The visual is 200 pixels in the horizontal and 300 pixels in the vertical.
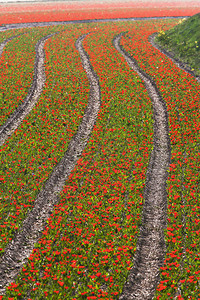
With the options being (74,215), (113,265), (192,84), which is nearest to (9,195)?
(74,215)

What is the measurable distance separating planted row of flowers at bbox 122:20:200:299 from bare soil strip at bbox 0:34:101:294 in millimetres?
4989

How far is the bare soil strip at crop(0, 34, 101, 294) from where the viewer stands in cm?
898

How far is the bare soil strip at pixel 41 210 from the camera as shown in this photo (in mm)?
8977

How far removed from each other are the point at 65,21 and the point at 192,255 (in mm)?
55457

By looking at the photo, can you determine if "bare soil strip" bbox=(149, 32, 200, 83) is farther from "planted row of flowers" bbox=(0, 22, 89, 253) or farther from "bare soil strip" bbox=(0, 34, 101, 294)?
"bare soil strip" bbox=(0, 34, 101, 294)

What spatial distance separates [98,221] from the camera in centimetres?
1042

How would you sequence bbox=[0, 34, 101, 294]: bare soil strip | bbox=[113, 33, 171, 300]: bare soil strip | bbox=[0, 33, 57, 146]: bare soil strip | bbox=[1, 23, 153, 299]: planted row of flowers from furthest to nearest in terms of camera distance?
bbox=[0, 33, 57, 146]: bare soil strip, bbox=[0, 34, 101, 294]: bare soil strip, bbox=[113, 33, 171, 300]: bare soil strip, bbox=[1, 23, 153, 299]: planted row of flowers

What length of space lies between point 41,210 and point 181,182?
7.04m

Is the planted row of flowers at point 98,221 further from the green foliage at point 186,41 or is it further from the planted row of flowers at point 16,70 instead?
the green foliage at point 186,41

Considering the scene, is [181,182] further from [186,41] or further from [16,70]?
[186,41]

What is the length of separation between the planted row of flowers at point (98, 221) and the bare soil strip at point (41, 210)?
0.47 metres

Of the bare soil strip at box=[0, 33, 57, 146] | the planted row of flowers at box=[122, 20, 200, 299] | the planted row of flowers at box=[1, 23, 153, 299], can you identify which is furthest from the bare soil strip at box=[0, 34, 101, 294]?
the planted row of flowers at box=[122, 20, 200, 299]

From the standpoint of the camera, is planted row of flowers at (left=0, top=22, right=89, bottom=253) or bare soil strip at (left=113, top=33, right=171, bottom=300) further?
planted row of flowers at (left=0, top=22, right=89, bottom=253)

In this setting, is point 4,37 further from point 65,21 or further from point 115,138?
point 115,138
